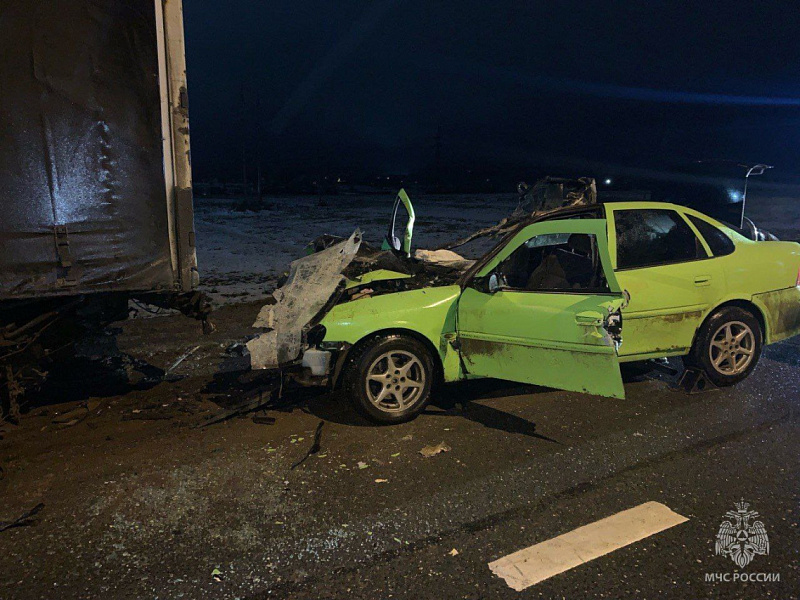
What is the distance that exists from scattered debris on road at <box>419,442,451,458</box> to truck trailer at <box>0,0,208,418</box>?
227cm

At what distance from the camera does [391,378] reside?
4586 mm

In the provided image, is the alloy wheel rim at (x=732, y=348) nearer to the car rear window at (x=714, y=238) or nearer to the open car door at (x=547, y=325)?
the car rear window at (x=714, y=238)

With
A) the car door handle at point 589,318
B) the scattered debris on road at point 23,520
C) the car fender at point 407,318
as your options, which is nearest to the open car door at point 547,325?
the car door handle at point 589,318

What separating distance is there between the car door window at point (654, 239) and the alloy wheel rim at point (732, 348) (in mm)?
734

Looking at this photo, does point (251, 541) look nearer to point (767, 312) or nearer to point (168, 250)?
point (168, 250)

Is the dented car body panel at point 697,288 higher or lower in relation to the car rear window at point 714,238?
lower

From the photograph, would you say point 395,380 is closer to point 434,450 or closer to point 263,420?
point 434,450

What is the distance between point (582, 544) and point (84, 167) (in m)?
4.00

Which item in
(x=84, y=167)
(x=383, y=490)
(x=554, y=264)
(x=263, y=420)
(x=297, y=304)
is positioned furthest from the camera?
(x=554, y=264)

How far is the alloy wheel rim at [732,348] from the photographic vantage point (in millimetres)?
5215

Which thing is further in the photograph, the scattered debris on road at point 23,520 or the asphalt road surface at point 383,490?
the scattered debris on road at point 23,520

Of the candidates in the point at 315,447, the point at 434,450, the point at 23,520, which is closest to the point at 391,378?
the point at 434,450

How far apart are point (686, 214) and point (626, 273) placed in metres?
0.96

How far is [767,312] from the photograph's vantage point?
17.5 feet
